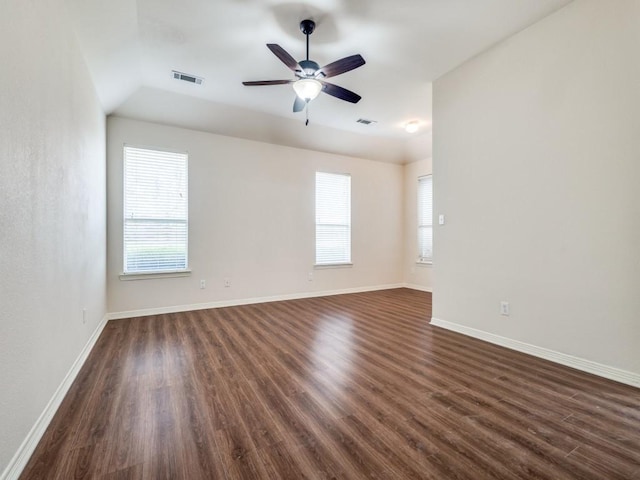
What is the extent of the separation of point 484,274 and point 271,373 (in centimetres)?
244

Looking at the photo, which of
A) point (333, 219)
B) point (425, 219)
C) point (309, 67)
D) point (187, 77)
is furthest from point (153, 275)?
point (425, 219)

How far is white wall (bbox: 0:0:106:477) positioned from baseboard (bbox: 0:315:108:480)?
0.04 meters

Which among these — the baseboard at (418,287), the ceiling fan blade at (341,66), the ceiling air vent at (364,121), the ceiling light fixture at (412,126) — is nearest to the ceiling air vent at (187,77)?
the ceiling fan blade at (341,66)

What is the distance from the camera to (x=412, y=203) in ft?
22.1

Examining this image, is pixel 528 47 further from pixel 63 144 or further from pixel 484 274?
pixel 63 144

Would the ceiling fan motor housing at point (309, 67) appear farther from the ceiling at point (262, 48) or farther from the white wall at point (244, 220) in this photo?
the white wall at point (244, 220)

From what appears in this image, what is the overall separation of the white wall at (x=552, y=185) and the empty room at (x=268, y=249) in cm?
2

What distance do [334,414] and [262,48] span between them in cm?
340

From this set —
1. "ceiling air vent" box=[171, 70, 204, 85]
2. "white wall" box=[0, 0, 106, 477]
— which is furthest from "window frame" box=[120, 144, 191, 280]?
"white wall" box=[0, 0, 106, 477]

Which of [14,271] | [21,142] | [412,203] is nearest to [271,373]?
[14,271]

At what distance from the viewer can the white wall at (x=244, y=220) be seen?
14.0ft

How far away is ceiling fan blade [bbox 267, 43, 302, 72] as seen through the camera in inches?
96.2

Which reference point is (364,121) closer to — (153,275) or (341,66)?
(341,66)

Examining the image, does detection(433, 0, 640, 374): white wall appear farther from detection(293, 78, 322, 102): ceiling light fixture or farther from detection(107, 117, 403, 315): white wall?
detection(107, 117, 403, 315): white wall
